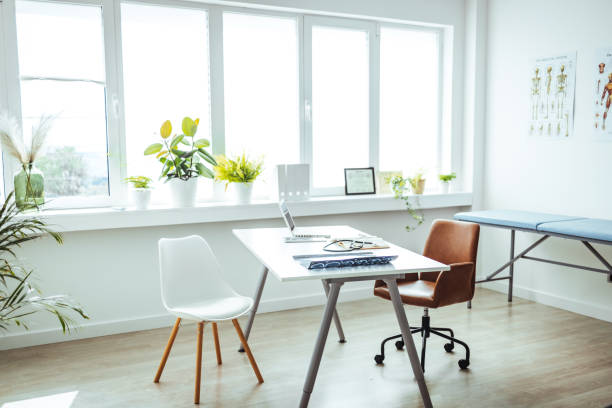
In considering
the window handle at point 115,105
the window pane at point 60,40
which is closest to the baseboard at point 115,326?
the window handle at point 115,105

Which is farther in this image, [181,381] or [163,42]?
[163,42]

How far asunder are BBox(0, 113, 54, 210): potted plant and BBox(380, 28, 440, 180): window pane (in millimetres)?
2796

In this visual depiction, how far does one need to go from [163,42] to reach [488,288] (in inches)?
138

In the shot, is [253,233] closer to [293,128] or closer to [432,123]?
[293,128]

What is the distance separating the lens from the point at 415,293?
3.08 metres

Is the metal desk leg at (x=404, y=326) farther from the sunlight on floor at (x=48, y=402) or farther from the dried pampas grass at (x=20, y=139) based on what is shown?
the dried pampas grass at (x=20, y=139)

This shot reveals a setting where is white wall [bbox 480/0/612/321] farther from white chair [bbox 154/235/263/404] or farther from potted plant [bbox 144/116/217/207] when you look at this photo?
white chair [bbox 154/235/263/404]

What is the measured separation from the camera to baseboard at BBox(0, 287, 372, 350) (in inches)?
140

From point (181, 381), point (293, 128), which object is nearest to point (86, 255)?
point (181, 381)

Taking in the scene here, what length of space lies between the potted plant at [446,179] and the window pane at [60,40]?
9.68ft

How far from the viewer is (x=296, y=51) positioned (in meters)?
4.44

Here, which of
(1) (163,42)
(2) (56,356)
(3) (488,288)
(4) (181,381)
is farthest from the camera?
(3) (488,288)

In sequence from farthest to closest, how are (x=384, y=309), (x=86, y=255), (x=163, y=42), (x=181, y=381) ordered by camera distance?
(x=384, y=309) → (x=163, y=42) → (x=86, y=255) → (x=181, y=381)

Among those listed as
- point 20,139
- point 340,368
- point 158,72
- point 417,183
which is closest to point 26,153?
point 20,139
